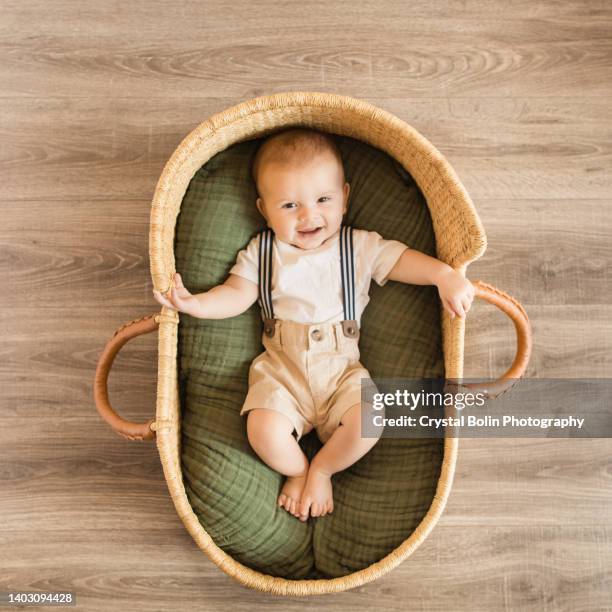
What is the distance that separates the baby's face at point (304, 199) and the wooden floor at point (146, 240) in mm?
384

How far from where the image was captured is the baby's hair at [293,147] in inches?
51.9

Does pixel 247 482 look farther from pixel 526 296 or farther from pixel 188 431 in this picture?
pixel 526 296

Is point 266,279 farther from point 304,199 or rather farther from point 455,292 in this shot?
point 455,292

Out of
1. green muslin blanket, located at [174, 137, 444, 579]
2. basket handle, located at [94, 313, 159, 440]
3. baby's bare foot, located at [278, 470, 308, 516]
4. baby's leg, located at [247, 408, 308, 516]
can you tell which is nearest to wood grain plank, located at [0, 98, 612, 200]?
green muslin blanket, located at [174, 137, 444, 579]

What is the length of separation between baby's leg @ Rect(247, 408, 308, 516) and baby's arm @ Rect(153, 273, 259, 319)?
220mm

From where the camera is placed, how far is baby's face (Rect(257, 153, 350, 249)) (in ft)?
4.29

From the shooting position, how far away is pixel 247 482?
4.27 ft

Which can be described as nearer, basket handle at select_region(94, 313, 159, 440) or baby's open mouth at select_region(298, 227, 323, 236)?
basket handle at select_region(94, 313, 159, 440)

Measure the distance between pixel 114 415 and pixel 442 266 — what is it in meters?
0.71

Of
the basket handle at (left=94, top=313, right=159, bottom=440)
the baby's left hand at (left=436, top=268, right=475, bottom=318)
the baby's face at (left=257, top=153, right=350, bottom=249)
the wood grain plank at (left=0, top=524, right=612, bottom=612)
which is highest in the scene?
the baby's face at (left=257, top=153, right=350, bottom=249)

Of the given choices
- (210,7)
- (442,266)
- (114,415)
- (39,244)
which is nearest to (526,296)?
(442,266)

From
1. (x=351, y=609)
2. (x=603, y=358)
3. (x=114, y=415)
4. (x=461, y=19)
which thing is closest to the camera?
(x=114, y=415)

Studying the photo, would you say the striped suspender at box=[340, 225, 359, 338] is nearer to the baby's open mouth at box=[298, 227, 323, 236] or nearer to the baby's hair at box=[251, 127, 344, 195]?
the baby's open mouth at box=[298, 227, 323, 236]

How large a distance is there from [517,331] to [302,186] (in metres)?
0.51
